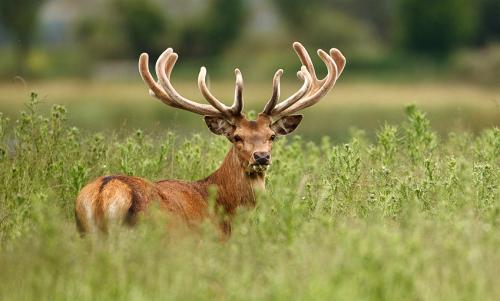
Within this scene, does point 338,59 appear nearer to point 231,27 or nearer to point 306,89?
point 306,89

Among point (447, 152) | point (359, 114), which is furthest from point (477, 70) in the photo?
point (447, 152)

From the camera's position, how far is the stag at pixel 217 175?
826 cm

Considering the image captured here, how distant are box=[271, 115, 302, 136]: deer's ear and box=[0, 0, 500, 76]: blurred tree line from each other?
60462mm

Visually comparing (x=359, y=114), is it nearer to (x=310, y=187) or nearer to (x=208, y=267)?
(x=310, y=187)

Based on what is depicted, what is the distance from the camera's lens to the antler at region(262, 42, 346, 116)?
9.87 metres

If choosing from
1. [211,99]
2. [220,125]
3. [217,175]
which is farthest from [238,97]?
[217,175]

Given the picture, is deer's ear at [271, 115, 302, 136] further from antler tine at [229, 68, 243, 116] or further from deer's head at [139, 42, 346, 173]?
antler tine at [229, 68, 243, 116]

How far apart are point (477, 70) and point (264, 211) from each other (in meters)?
47.2

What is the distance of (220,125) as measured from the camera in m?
9.88

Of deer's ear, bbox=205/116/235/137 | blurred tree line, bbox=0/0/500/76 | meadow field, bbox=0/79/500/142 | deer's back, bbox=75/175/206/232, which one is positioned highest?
blurred tree line, bbox=0/0/500/76

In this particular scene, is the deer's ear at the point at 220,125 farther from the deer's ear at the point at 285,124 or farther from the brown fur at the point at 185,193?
the deer's ear at the point at 285,124

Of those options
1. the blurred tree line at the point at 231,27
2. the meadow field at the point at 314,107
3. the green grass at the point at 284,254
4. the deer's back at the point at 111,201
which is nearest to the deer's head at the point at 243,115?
the green grass at the point at 284,254

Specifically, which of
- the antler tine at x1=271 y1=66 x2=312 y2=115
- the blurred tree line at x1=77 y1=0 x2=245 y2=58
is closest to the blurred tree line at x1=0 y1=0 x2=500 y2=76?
the blurred tree line at x1=77 y1=0 x2=245 y2=58

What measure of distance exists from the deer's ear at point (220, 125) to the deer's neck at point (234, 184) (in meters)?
0.14
